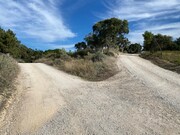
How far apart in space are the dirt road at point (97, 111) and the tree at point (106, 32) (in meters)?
34.9

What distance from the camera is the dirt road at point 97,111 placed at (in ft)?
20.7

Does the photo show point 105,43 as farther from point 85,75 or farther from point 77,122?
point 77,122

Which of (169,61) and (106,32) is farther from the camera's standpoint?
(106,32)

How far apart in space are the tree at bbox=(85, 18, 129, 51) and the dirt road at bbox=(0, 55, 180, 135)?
3489 centimetres

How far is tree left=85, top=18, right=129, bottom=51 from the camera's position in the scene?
4644 cm

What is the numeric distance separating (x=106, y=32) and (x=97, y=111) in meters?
40.0

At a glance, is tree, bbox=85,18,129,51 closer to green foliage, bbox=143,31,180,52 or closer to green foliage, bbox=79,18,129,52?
green foliage, bbox=79,18,129,52

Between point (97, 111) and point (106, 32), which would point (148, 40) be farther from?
point (97, 111)

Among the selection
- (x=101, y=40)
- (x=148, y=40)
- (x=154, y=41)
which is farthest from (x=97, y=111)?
(x=101, y=40)

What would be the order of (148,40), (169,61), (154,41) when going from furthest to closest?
(148,40) → (154,41) → (169,61)

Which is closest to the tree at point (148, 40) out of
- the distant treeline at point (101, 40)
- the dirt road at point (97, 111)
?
the distant treeline at point (101, 40)

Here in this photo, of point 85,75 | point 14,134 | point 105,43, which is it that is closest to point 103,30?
point 105,43

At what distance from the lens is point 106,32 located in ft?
154

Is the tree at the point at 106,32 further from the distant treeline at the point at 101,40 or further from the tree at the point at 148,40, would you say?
the tree at the point at 148,40
